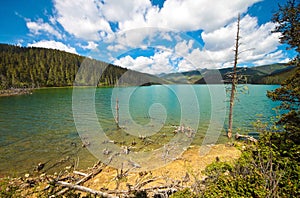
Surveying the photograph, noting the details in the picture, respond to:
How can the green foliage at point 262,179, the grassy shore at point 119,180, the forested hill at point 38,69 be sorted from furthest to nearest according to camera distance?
the forested hill at point 38,69
the grassy shore at point 119,180
the green foliage at point 262,179

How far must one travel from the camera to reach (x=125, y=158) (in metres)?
10.9

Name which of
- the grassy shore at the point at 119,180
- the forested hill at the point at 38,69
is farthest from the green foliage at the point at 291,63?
the forested hill at the point at 38,69

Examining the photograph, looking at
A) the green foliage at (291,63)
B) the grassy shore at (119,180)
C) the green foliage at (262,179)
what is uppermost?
the green foliage at (291,63)

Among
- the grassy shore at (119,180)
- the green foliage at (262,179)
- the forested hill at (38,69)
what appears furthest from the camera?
the forested hill at (38,69)

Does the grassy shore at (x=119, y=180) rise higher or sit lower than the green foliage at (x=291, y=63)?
lower

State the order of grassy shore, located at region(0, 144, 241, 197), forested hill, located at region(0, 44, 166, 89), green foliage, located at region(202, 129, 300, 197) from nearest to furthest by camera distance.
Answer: green foliage, located at region(202, 129, 300, 197), grassy shore, located at region(0, 144, 241, 197), forested hill, located at region(0, 44, 166, 89)

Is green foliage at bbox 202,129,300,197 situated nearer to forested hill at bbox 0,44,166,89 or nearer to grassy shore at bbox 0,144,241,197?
grassy shore at bbox 0,144,241,197

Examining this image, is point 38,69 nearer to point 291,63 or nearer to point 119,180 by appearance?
point 119,180

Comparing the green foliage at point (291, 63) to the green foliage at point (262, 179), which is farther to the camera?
the green foliage at point (291, 63)

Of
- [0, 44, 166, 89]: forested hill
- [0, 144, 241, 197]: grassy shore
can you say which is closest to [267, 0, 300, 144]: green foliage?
[0, 144, 241, 197]: grassy shore

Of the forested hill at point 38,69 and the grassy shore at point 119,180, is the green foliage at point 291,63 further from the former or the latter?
the forested hill at point 38,69

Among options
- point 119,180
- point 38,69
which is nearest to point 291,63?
point 119,180

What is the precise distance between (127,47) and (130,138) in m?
10.2

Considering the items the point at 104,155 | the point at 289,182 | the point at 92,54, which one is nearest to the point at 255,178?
the point at 289,182
